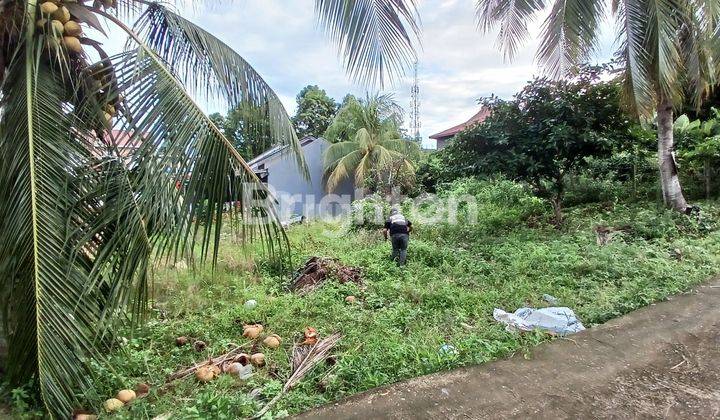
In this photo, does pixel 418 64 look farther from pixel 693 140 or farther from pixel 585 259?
pixel 693 140

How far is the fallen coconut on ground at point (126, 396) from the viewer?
2793 mm

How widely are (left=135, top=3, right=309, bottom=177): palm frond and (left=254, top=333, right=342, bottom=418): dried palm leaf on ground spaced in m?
1.55

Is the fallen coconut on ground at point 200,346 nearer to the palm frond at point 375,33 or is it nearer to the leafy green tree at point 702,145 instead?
the palm frond at point 375,33

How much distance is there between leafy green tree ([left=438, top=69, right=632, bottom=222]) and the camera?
7.63 m

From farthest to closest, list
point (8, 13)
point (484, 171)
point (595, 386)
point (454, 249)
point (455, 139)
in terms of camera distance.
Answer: point (455, 139), point (484, 171), point (454, 249), point (8, 13), point (595, 386)

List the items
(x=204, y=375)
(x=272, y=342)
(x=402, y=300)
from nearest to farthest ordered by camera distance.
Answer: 1. (x=204, y=375)
2. (x=272, y=342)
3. (x=402, y=300)

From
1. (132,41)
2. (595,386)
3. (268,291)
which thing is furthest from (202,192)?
(268,291)

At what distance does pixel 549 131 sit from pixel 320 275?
5.27 m

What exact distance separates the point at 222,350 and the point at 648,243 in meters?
6.14

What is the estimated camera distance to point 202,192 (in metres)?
2.48

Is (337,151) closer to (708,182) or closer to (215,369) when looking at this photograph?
(708,182)

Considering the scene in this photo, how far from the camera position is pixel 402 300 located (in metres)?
4.77

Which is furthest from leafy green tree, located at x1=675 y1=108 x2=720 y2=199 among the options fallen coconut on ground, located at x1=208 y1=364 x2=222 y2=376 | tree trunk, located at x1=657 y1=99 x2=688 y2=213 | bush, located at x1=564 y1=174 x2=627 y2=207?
fallen coconut on ground, located at x1=208 y1=364 x2=222 y2=376

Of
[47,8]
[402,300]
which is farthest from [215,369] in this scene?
[47,8]
